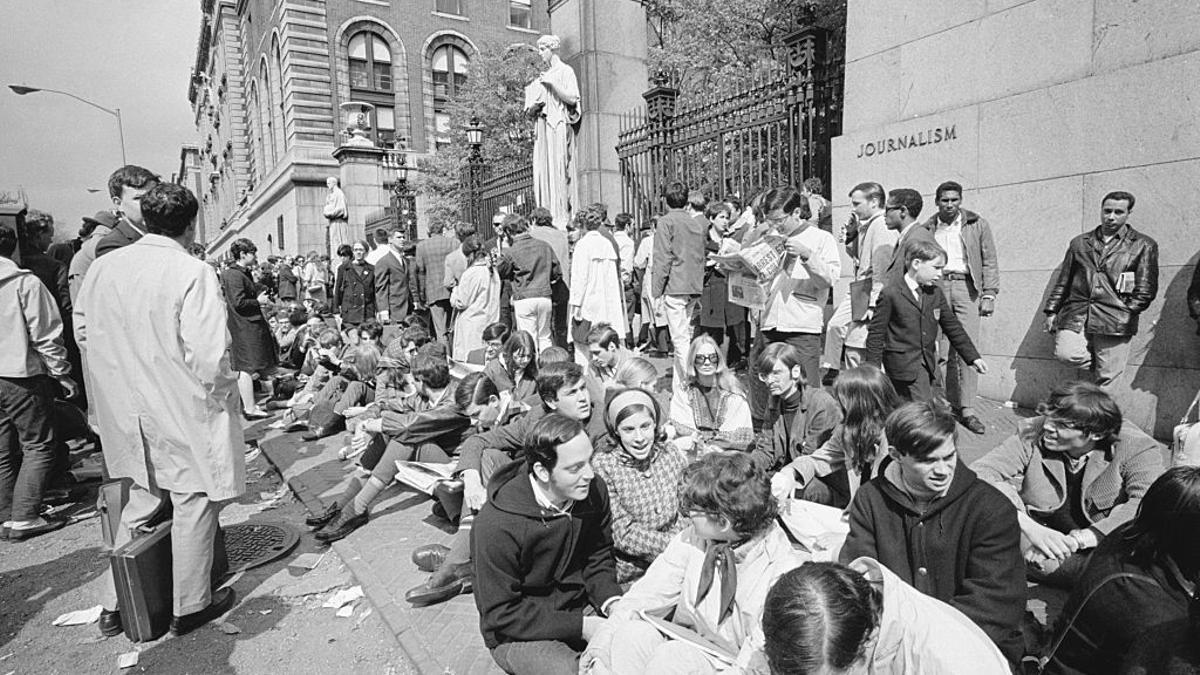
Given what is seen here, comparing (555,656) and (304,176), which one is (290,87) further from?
(555,656)

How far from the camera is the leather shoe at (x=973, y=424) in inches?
223

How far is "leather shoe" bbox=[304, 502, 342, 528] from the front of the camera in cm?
497

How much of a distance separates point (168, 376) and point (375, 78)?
36.5 metres

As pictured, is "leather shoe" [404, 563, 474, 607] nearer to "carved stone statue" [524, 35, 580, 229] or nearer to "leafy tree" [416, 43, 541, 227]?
"carved stone statue" [524, 35, 580, 229]

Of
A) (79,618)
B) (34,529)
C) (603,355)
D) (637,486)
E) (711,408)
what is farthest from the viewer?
(603,355)

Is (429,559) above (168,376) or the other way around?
the other way around

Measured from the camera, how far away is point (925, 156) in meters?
6.96

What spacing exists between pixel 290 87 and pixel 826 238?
32.2 meters

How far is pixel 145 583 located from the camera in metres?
3.50

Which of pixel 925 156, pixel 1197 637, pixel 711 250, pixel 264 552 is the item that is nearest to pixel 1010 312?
pixel 925 156

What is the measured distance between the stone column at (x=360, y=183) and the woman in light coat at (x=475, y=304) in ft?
56.4

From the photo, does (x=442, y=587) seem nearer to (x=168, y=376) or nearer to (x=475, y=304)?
(x=168, y=376)

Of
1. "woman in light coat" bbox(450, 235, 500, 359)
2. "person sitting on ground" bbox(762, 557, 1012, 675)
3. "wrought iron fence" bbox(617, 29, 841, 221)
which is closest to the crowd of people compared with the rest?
"person sitting on ground" bbox(762, 557, 1012, 675)

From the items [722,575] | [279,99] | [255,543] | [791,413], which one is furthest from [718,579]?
[279,99]
